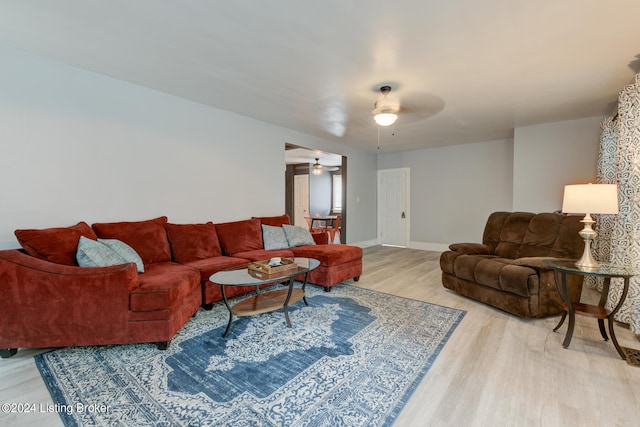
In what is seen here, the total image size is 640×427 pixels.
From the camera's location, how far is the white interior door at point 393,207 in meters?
7.08

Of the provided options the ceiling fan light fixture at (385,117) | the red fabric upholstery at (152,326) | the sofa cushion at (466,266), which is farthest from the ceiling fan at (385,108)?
the red fabric upholstery at (152,326)

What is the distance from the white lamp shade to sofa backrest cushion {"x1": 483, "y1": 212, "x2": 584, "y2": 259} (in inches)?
35.0

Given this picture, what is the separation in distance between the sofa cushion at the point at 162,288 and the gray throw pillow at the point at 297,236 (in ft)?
5.45

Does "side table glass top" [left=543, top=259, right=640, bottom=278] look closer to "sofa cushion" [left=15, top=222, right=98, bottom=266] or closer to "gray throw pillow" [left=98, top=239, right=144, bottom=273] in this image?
"gray throw pillow" [left=98, top=239, right=144, bottom=273]

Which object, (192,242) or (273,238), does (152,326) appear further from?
(273,238)

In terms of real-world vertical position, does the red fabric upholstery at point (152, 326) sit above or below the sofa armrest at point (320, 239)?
below

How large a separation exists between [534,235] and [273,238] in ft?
11.0

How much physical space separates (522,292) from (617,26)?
7.39 feet

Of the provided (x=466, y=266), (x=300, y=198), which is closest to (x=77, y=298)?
(x=466, y=266)

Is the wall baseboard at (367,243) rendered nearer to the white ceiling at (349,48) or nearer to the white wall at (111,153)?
the white wall at (111,153)

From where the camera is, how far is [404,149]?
677 centimetres

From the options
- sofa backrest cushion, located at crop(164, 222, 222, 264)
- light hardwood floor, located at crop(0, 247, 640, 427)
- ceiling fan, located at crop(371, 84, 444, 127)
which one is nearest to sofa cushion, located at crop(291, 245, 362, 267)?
sofa backrest cushion, located at crop(164, 222, 222, 264)

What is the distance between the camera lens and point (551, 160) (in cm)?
452

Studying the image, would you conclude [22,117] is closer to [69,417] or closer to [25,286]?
[25,286]
